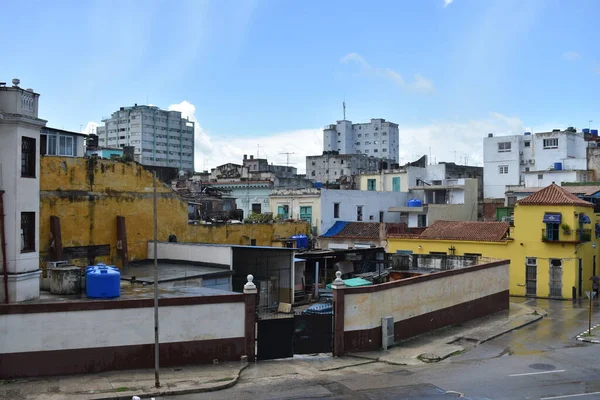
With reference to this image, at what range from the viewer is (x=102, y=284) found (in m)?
22.1

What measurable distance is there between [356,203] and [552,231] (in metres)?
20.3

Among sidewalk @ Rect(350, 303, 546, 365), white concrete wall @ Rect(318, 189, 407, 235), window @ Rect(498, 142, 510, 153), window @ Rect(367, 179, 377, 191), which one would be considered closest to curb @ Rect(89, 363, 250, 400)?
sidewalk @ Rect(350, 303, 546, 365)

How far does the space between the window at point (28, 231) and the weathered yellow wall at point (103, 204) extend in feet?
25.5

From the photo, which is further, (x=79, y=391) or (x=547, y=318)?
(x=547, y=318)

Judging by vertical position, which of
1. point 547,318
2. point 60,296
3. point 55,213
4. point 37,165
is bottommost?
point 547,318

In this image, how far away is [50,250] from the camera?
29953 mm

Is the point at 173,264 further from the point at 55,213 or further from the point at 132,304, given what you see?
the point at 132,304

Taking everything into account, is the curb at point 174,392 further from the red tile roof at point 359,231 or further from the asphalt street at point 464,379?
the red tile roof at point 359,231

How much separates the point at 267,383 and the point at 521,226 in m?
29.8

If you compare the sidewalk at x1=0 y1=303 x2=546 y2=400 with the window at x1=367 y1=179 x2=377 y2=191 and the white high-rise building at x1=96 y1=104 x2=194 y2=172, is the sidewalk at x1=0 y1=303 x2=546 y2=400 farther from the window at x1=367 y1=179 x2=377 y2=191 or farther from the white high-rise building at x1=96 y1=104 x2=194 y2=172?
the white high-rise building at x1=96 y1=104 x2=194 y2=172

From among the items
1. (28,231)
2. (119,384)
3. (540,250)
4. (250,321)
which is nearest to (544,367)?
(250,321)

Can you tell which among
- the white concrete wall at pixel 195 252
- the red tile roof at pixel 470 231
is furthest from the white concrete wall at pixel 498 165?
the white concrete wall at pixel 195 252

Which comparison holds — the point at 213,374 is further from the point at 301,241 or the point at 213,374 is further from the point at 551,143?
the point at 551,143

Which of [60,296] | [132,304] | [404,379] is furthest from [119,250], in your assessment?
[404,379]
